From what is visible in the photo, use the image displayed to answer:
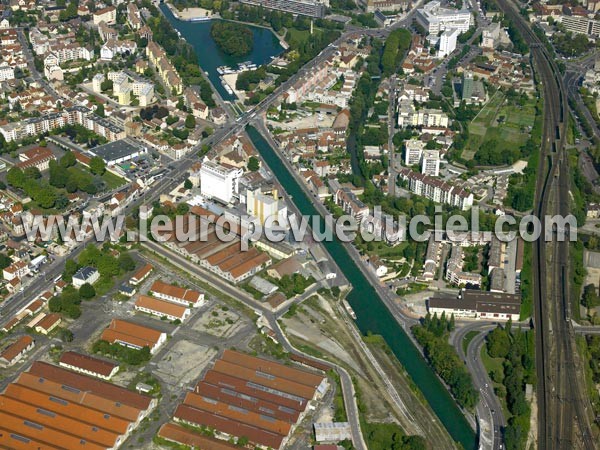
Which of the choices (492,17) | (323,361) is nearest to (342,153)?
Answer: (323,361)

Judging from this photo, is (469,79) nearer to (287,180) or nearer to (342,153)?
(342,153)

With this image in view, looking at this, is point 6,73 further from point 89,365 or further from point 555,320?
point 555,320

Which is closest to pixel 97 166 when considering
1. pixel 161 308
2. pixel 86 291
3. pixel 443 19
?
pixel 86 291

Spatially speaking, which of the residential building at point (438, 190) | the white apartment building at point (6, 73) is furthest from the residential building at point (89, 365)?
the white apartment building at point (6, 73)

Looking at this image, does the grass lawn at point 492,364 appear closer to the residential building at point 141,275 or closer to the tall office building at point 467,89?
the residential building at point 141,275

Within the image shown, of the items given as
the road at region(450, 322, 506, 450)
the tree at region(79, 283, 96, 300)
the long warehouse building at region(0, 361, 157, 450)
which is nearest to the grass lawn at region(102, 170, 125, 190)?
the tree at region(79, 283, 96, 300)
